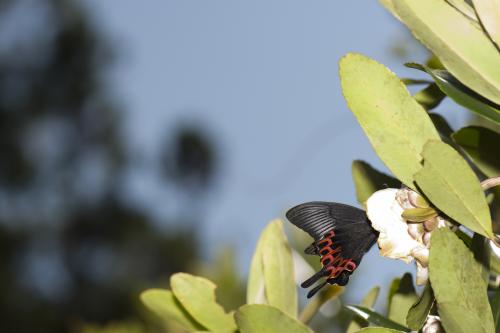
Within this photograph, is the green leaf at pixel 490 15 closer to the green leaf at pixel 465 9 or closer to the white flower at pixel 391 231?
the green leaf at pixel 465 9

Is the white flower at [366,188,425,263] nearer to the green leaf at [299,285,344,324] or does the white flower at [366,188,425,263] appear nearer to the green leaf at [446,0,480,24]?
the green leaf at [446,0,480,24]

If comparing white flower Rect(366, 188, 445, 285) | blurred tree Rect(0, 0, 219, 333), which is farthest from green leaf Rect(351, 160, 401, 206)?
blurred tree Rect(0, 0, 219, 333)

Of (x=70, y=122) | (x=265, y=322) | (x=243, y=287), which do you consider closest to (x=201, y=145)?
(x=70, y=122)

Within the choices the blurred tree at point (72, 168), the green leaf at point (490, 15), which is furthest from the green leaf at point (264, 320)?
the blurred tree at point (72, 168)

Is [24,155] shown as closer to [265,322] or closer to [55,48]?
[55,48]

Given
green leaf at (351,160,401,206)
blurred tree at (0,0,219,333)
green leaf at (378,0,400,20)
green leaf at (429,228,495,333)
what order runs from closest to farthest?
green leaf at (429,228,495,333) → green leaf at (378,0,400,20) → green leaf at (351,160,401,206) → blurred tree at (0,0,219,333)
